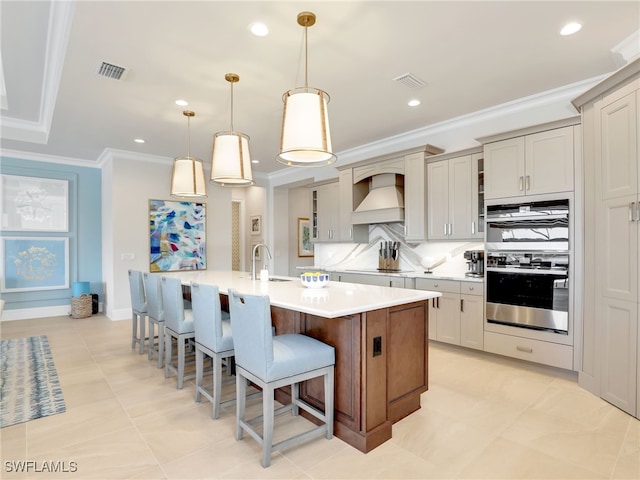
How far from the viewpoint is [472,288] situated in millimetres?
3811

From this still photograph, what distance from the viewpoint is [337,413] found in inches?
88.5

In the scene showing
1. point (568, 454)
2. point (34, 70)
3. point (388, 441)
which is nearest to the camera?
point (568, 454)

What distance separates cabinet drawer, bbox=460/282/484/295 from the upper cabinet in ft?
1.82

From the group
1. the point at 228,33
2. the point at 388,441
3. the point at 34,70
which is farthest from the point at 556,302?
the point at 34,70

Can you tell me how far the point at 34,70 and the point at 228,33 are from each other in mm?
2268

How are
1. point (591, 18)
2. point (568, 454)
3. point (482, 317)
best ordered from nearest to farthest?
point (568, 454) → point (591, 18) → point (482, 317)

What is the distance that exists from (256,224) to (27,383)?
5.58 meters

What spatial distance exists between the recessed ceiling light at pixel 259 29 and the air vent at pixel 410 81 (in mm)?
1297

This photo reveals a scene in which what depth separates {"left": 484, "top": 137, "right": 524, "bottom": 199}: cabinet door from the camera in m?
3.49

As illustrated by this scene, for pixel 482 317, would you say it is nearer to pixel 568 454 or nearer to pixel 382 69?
pixel 568 454

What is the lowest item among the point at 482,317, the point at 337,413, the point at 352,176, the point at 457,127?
the point at 337,413

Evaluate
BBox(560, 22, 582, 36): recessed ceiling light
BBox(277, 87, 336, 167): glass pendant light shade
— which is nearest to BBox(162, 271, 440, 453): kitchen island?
BBox(277, 87, 336, 167): glass pendant light shade

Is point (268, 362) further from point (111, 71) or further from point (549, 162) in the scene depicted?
point (549, 162)

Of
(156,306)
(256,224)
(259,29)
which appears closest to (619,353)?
(259,29)
